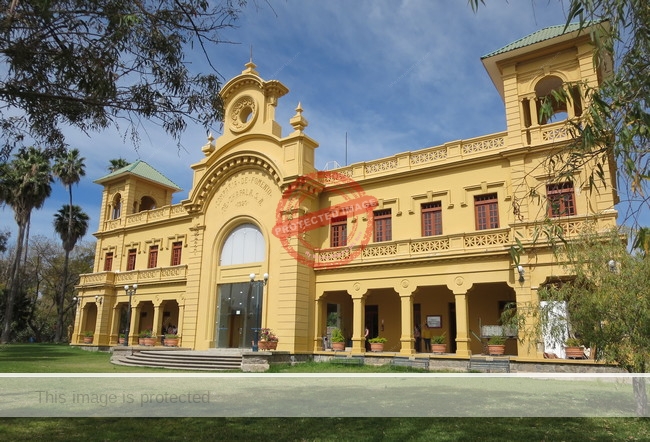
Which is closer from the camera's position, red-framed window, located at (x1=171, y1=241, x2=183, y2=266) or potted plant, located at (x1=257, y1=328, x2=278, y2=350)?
potted plant, located at (x1=257, y1=328, x2=278, y2=350)

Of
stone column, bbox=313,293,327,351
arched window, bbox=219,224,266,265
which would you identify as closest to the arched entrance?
arched window, bbox=219,224,266,265

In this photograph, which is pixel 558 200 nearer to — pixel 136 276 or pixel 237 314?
pixel 237 314

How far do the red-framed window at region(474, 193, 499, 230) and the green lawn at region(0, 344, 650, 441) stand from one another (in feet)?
38.6

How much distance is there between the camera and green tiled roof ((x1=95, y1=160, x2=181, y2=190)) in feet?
122

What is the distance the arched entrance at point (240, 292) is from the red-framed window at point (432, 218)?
26.9 feet

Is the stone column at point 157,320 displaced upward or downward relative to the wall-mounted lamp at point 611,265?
downward

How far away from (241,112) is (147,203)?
652 inches

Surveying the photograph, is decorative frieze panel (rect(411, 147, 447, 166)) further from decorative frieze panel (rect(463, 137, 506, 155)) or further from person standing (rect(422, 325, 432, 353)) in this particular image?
person standing (rect(422, 325, 432, 353))

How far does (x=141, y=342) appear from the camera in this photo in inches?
1165

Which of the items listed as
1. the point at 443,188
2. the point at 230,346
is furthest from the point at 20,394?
the point at 443,188

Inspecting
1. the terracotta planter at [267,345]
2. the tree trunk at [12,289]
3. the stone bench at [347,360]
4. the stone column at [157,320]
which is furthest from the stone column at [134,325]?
the stone bench at [347,360]

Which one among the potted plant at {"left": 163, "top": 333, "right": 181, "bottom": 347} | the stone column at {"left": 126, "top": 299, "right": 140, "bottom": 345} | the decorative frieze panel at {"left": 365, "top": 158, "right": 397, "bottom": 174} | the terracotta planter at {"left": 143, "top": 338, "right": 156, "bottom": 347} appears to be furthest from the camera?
the stone column at {"left": 126, "top": 299, "right": 140, "bottom": 345}

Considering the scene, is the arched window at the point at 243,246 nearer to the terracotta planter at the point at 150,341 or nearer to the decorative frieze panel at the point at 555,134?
the terracotta planter at the point at 150,341

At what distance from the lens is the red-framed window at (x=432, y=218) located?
71.9 ft
